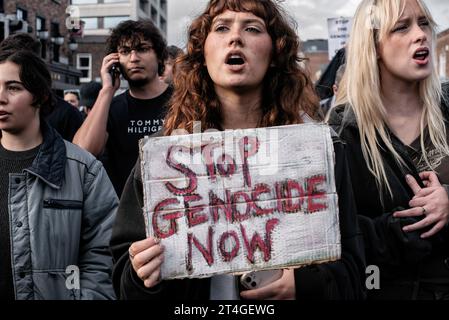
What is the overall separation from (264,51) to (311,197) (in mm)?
489

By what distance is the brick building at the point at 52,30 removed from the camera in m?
19.0

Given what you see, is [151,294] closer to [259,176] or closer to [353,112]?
[259,176]

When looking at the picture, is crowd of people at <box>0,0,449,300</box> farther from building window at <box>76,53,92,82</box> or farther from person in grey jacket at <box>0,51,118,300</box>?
building window at <box>76,53,92,82</box>

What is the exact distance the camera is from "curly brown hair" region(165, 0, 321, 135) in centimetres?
171

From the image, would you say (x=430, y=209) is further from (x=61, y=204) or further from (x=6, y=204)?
(x=6, y=204)

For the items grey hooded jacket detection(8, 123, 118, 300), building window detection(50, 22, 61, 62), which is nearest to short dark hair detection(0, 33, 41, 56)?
grey hooded jacket detection(8, 123, 118, 300)

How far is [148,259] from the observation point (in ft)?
4.56

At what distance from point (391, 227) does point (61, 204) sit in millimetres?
→ 1195

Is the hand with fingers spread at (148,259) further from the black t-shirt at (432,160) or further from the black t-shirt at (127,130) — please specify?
the black t-shirt at (127,130)

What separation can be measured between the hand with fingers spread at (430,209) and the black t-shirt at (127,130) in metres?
1.67

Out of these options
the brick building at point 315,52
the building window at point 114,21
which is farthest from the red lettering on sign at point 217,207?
the building window at point 114,21

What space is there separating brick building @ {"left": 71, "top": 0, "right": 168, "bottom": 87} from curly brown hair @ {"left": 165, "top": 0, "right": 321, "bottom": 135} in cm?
211

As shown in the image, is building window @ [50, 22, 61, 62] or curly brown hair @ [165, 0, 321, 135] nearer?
curly brown hair @ [165, 0, 321, 135]
